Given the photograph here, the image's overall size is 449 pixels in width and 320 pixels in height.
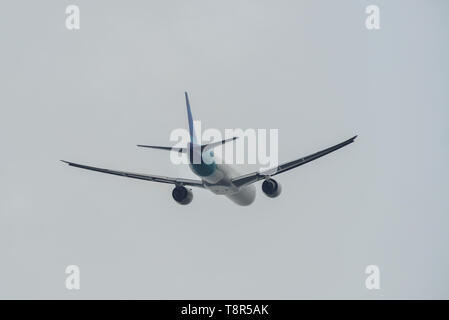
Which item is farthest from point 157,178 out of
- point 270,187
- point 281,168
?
point 281,168

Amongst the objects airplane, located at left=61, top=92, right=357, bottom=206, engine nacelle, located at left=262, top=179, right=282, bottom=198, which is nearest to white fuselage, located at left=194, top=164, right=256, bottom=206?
airplane, located at left=61, top=92, right=357, bottom=206

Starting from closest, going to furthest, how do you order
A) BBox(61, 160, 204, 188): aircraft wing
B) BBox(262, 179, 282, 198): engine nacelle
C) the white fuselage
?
BBox(262, 179, 282, 198): engine nacelle < the white fuselage < BBox(61, 160, 204, 188): aircraft wing

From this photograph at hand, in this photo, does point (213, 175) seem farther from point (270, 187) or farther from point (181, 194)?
point (270, 187)

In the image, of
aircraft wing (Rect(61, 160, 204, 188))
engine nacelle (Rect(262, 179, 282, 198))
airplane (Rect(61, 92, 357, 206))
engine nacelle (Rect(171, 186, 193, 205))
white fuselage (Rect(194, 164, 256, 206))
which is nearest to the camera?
airplane (Rect(61, 92, 357, 206))

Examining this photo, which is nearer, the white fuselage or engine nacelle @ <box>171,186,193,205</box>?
the white fuselage

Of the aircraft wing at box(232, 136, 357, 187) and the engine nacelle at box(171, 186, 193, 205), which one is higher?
the aircraft wing at box(232, 136, 357, 187)

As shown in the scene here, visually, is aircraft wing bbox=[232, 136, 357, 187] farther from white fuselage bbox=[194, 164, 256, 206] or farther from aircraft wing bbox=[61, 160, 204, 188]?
aircraft wing bbox=[61, 160, 204, 188]

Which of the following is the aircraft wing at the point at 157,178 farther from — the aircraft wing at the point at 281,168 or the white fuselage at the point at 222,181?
the aircraft wing at the point at 281,168

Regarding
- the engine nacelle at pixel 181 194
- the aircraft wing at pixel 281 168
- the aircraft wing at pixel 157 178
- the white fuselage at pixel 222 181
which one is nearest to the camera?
the aircraft wing at pixel 281 168

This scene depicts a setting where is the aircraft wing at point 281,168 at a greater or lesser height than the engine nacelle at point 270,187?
greater

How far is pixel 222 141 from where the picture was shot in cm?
4434

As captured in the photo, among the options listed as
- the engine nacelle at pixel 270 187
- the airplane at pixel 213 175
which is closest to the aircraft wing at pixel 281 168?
the airplane at pixel 213 175

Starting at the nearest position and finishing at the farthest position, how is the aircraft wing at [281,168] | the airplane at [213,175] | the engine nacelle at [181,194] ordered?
the airplane at [213,175]
the aircraft wing at [281,168]
the engine nacelle at [181,194]
